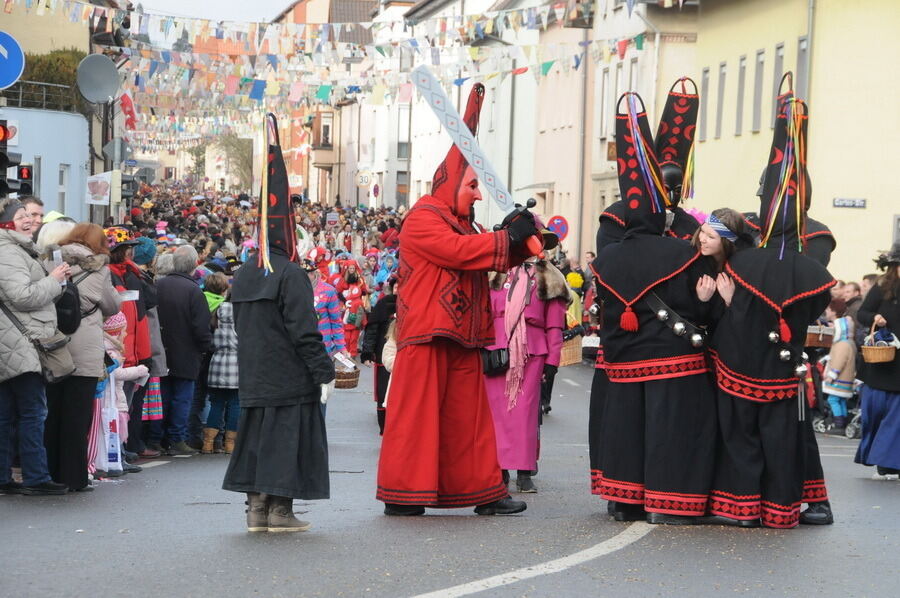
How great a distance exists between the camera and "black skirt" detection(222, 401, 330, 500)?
9555 mm

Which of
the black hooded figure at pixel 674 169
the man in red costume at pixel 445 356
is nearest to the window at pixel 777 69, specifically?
the black hooded figure at pixel 674 169

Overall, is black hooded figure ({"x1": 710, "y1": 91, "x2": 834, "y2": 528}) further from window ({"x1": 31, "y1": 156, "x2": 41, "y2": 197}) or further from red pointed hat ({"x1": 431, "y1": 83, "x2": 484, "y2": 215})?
window ({"x1": 31, "y1": 156, "x2": 41, "y2": 197})

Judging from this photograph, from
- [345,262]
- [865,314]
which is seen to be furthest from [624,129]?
[345,262]

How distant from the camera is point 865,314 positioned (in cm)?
1468

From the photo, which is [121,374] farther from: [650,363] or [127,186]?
[127,186]

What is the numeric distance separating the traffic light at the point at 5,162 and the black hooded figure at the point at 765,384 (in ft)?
25.8

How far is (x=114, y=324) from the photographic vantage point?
1364 centimetres

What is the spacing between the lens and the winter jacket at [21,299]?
11.2m

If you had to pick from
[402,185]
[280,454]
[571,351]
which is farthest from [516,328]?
[402,185]

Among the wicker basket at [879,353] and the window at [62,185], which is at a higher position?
the window at [62,185]

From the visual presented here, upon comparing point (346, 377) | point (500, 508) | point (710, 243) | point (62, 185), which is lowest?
point (500, 508)

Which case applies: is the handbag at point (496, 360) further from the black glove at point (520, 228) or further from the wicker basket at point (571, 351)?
the black glove at point (520, 228)

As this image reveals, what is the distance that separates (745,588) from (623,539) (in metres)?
1.44

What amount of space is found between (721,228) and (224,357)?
22.7ft
